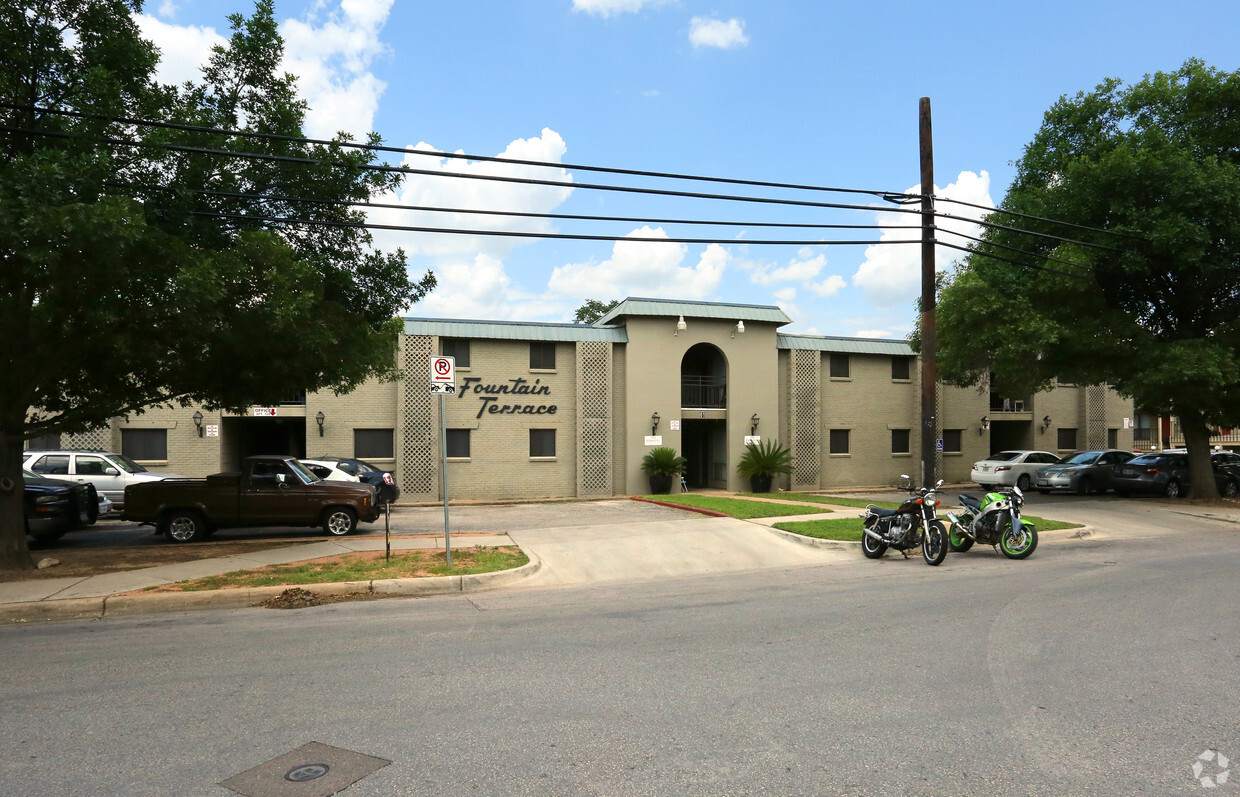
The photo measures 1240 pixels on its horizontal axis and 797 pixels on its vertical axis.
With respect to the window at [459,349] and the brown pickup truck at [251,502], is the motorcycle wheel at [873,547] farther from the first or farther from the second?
the window at [459,349]

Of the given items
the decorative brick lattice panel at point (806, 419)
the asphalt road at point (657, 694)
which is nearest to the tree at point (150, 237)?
the asphalt road at point (657, 694)

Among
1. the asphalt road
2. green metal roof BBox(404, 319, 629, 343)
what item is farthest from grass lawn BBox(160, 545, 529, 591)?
green metal roof BBox(404, 319, 629, 343)

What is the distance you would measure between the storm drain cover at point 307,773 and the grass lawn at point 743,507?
12.8 m

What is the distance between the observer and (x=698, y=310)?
2875 cm

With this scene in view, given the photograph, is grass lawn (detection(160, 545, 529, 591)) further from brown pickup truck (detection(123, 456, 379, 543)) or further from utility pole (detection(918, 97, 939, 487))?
utility pole (detection(918, 97, 939, 487))

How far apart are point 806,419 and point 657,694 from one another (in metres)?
26.1

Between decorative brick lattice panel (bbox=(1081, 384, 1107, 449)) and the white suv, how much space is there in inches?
1392

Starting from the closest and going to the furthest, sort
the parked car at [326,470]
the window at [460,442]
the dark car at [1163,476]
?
the parked car at [326,470], the dark car at [1163,476], the window at [460,442]

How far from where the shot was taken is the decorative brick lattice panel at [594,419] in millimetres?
27797

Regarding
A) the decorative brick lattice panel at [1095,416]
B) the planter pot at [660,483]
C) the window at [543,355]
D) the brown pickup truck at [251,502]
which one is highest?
the window at [543,355]

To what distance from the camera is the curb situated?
8750mm

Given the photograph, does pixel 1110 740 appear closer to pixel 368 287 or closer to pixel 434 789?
pixel 434 789

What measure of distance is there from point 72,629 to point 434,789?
20.3 feet

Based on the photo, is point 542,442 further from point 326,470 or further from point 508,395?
point 326,470
